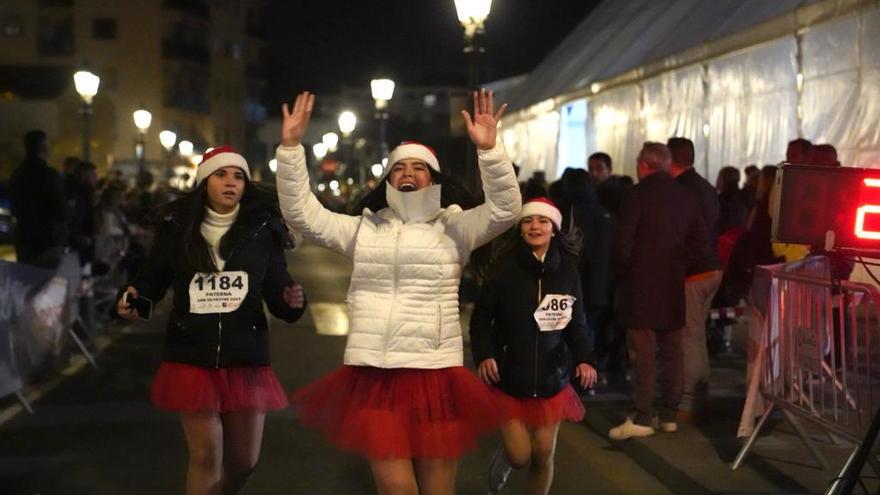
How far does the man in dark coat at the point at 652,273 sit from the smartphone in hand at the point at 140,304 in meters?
4.12

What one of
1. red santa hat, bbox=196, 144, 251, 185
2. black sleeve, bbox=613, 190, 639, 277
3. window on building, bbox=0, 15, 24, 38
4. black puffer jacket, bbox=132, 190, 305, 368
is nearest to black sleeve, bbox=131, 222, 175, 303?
black puffer jacket, bbox=132, 190, 305, 368

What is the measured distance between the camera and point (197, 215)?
6520 mm

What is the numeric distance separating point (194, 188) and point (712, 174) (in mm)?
12096

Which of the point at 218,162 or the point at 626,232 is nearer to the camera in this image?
the point at 218,162

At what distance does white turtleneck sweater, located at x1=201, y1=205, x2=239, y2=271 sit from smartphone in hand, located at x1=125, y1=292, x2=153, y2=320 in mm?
450

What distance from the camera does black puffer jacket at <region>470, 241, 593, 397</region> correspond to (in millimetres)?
6922

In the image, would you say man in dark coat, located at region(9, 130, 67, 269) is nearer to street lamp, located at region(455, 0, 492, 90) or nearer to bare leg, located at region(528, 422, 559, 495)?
street lamp, located at region(455, 0, 492, 90)

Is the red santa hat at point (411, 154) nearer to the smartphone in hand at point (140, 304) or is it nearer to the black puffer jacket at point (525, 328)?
the black puffer jacket at point (525, 328)

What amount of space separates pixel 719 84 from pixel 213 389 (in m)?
11.7

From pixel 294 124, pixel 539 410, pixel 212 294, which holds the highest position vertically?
pixel 294 124

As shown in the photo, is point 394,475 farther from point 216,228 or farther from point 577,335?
point 577,335

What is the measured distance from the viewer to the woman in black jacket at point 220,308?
6.35m

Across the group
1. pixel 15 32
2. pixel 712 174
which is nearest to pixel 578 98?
pixel 712 174

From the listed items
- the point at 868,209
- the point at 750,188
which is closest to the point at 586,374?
the point at 868,209
